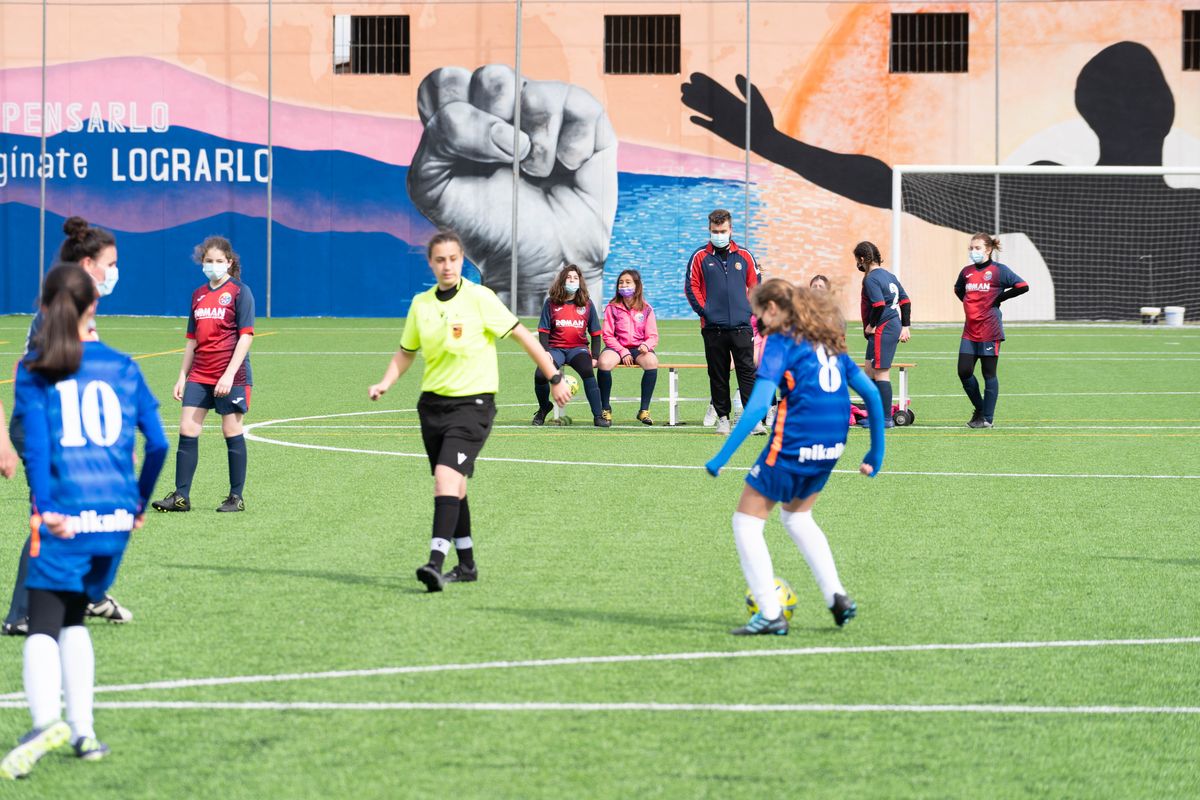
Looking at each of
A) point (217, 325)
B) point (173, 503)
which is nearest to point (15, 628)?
point (173, 503)

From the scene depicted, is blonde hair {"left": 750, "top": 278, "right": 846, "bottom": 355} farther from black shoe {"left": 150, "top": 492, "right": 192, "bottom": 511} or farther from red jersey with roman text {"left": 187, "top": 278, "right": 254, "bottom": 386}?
black shoe {"left": 150, "top": 492, "right": 192, "bottom": 511}

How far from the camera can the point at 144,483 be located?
5.55 meters

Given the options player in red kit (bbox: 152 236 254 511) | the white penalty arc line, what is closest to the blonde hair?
player in red kit (bbox: 152 236 254 511)

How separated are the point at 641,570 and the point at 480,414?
1241 mm

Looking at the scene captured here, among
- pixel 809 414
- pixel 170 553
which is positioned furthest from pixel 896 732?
pixel 170 553

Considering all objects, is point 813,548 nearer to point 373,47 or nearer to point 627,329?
point 627,329

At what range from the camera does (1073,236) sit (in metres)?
41.5

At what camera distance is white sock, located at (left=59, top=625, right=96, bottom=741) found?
211 inches

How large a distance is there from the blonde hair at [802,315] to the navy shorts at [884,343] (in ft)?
33.2

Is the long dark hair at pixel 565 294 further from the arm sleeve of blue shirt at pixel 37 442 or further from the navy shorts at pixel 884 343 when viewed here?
the arm sleeve of blue shirt at pixel 37 442

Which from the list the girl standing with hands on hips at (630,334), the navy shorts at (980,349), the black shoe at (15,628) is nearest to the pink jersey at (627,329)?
the girl standing with hands on hips at (630,334)

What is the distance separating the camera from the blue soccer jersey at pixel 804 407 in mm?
7215

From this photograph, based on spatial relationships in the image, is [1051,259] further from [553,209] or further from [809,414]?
[809,414]

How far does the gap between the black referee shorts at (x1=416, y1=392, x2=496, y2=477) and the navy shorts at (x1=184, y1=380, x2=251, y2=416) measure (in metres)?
2.91
